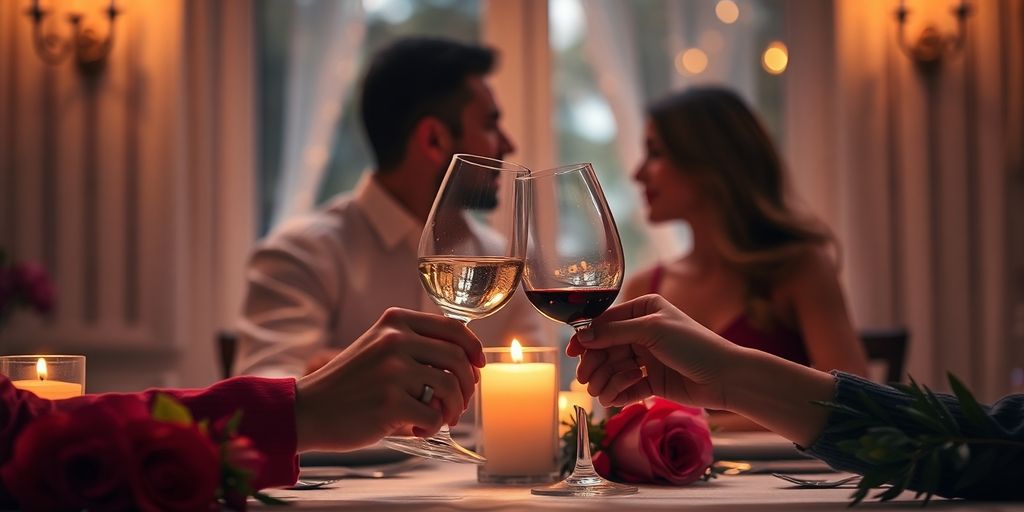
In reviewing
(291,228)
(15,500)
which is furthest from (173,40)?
(15,500)

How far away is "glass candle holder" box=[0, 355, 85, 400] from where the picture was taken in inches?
45.9

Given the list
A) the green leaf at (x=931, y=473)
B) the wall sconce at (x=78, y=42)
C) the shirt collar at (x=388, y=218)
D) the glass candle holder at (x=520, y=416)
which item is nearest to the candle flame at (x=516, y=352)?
the glass candle holder at (x=520, y=416)

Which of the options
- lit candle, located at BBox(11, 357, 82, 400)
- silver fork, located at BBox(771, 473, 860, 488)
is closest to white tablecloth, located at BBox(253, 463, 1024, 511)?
silver fork, located at BBox(771, 473, 860, 488)

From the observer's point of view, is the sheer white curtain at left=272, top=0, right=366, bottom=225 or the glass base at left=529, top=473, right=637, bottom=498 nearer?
the glass base at left=529, top=473, right=637, bottom=498

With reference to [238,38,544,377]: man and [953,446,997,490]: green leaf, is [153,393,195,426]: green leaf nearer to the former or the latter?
[953,446,997,490]: green leaf

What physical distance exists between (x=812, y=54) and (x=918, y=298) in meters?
0.96

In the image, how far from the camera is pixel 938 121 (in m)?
3.59

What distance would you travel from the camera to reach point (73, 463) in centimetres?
81

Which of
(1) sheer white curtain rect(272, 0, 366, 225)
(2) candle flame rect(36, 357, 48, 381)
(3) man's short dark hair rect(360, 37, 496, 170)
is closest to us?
(2) candle flame rect(36, 357, 48, 381)

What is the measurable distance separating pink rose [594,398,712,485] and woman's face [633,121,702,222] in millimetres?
1612

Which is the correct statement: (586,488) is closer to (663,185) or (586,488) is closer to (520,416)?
(520,416)

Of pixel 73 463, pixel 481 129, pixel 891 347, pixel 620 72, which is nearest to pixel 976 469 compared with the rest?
pixel 73 463

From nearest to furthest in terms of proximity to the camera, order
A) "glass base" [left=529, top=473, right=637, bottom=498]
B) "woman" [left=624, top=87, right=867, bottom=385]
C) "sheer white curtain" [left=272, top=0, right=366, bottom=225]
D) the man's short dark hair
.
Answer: "glass base" [left=529, top=473, right=637, bottom=498], "woman" [left=624, top=87, right=867, bottom=385], the man's short dark hair, "sheer white curtain" [left=272, top=0, right=366, bottom=225]

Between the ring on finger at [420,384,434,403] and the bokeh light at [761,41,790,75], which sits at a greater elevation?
the bokeh light at [761,41,790,75]
